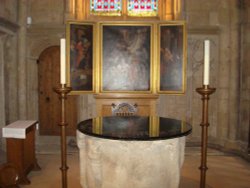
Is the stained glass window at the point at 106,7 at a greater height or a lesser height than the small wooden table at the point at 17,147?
greater

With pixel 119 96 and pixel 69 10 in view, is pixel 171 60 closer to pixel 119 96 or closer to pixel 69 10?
pixel 119 96

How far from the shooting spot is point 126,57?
695cm

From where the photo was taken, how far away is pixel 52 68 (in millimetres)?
7773

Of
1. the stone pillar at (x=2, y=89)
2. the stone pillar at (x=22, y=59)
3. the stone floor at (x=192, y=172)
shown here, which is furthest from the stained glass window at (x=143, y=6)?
the stone floor at (x=192, y=172)

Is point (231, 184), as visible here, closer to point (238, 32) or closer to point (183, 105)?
point (183, 105)

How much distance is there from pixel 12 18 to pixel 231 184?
19.2 feet

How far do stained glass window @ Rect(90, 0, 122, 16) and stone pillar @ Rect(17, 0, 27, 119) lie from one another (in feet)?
5.70

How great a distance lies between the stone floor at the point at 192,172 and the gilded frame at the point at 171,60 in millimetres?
1600

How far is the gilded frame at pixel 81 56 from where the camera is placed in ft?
21.6

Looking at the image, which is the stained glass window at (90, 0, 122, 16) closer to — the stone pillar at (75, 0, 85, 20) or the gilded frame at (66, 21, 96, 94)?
the stone pillar at (75, 0, 85, 20)

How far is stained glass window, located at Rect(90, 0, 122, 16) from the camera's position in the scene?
7648 mm

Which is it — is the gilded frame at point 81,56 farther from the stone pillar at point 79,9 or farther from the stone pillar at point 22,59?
the stone pillar at point 22,59

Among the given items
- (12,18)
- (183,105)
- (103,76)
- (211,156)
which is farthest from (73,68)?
(211,156)

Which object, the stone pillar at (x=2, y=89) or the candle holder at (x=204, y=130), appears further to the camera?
the stone pillar at (x=2, y=89)
